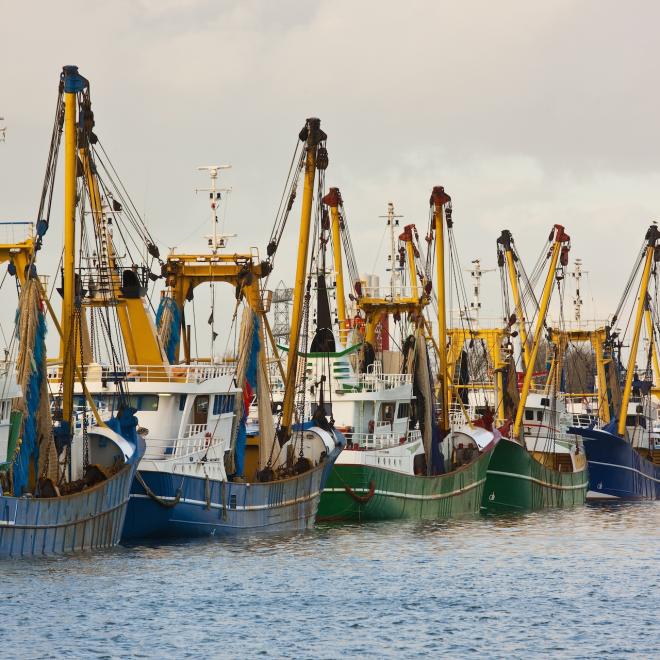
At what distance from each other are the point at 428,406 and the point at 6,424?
2504 cm

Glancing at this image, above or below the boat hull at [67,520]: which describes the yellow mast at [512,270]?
above

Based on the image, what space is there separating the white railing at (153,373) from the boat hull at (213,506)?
12.8 feet

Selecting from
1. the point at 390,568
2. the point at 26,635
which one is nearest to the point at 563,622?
the point at 390,568

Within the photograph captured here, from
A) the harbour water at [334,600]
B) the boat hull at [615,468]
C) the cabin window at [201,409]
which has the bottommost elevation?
the harbour water at [334,600]

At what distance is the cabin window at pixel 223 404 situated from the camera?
175 feet

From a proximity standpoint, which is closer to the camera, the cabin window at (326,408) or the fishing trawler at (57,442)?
the fishing trawler at (57,442)

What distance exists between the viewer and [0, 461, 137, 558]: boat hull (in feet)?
134

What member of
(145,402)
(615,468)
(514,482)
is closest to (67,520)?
(145,402)

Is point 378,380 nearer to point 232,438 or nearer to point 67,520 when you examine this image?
point 232,438

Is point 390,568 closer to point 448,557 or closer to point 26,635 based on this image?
point 448,557

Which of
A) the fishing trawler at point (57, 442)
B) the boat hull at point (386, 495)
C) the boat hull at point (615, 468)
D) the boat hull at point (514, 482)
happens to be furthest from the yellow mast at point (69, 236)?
the boat hull at point (615, 468)

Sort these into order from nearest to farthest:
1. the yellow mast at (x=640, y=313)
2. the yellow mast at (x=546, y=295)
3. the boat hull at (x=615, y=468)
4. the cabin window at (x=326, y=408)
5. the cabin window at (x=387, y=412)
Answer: the cabin window at (x=326, y=408)
the cabin window at (x=387, y=412)
the yellow mast at (x=546, y=295)
the boat hull at (x=615, y=468)
the yellow mast at (x=640, y=313)

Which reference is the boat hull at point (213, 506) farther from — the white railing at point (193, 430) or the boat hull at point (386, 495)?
the boat hull at point (386, 495)

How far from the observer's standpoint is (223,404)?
5409 centimetres
